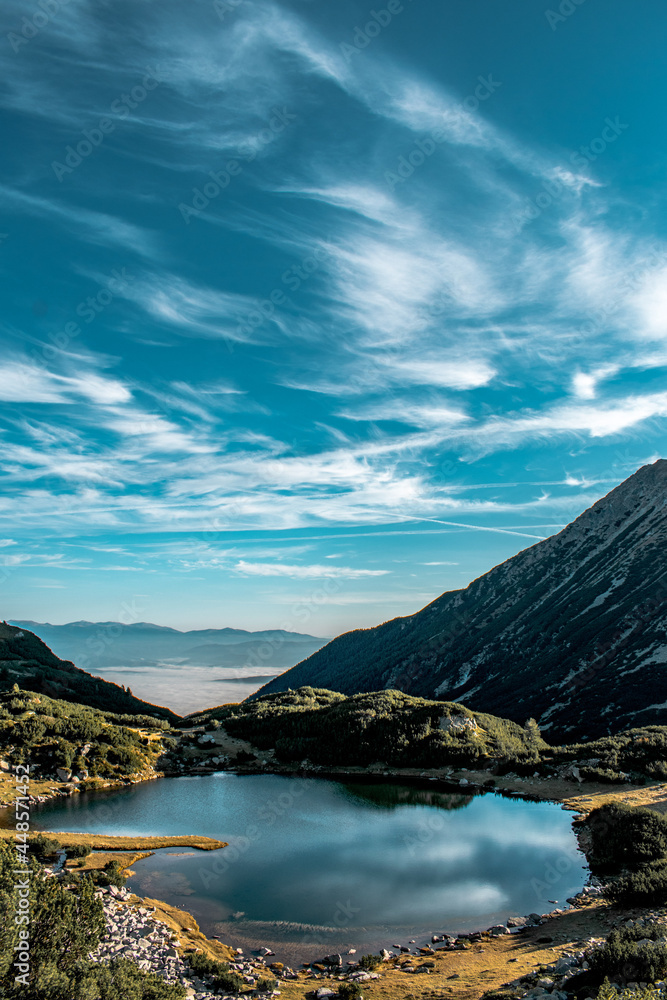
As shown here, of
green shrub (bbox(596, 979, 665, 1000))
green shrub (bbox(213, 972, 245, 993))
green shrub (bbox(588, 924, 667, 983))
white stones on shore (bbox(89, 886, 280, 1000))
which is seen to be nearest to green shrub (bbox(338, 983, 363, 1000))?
white stones on shore (bbox(89, 886, 280, 1000))

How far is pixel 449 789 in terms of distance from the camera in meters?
58.3

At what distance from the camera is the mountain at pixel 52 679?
94.6 metres

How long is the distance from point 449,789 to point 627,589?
347ft

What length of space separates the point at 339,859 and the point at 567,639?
120m

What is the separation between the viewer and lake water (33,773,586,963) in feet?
89.7

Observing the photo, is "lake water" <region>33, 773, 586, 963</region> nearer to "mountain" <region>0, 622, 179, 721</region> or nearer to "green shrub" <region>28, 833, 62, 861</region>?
"green shrub" <region>28, 833, 62, 861</region>

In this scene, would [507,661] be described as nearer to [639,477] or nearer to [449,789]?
[639,477]

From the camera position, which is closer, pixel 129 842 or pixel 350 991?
pixel 350 991

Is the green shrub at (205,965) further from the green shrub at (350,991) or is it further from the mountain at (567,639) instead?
the mountain at (567,639)

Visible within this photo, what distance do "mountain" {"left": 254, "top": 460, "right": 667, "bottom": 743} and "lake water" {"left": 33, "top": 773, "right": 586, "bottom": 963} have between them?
Result: 65664 mm

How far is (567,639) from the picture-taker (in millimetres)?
138750

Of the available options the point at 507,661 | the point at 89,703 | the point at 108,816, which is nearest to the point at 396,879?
the point at 108,816

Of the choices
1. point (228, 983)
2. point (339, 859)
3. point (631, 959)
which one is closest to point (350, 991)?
point (228, 983)

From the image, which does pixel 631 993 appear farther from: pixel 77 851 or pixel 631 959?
pixel 77 851
